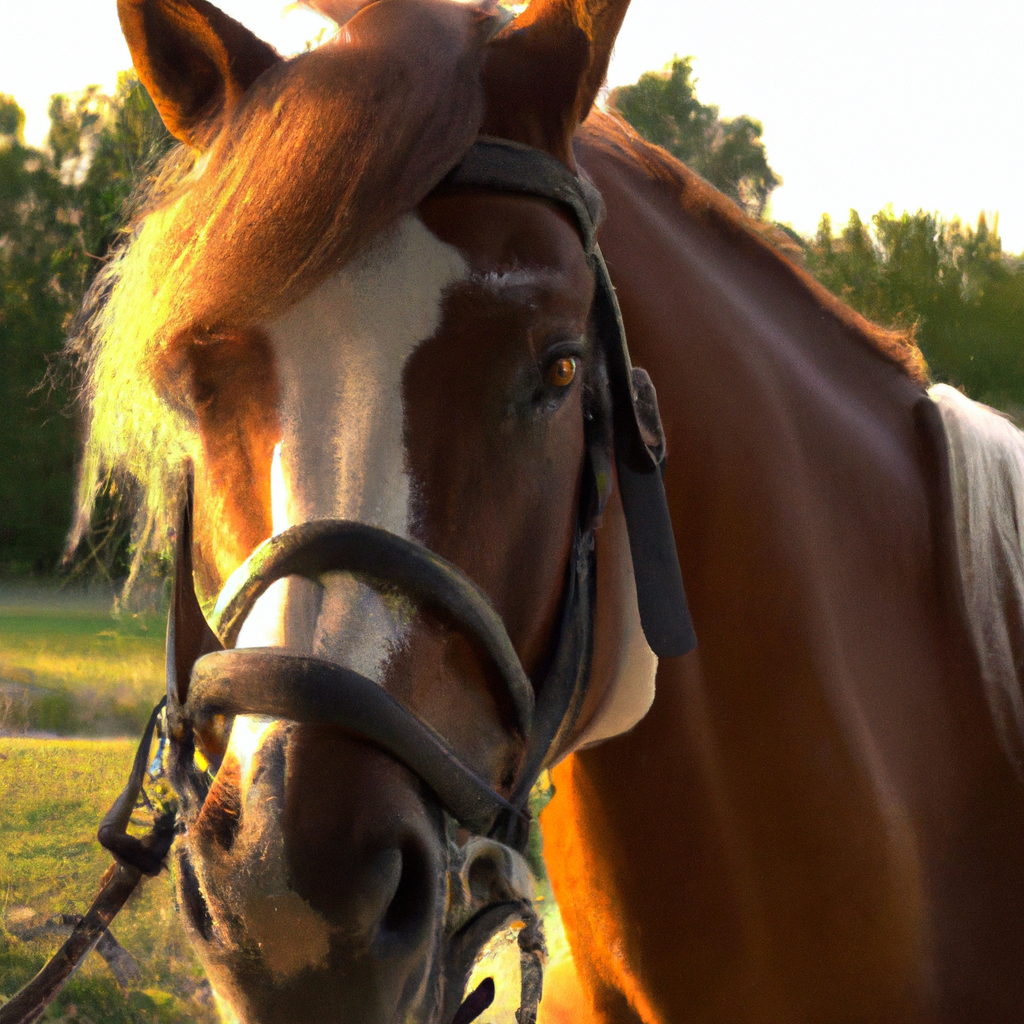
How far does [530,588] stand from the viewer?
131cm

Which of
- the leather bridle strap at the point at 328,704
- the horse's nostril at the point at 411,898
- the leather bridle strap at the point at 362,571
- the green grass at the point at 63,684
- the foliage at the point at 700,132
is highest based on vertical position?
the foliage at the point at 700,132

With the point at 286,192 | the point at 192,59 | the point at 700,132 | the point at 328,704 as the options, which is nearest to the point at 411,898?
the point at 328,704

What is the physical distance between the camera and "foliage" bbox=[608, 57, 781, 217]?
2760 mm

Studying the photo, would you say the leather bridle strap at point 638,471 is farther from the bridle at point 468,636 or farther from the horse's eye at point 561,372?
the horse's eye at point 561,372

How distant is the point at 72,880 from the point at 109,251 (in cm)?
430

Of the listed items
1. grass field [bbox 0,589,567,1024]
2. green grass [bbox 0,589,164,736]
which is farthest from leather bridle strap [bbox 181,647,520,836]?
green grass [bbox 0,589,164,736]

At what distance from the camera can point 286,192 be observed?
123 cm

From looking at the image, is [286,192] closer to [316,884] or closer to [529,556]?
[529,556]

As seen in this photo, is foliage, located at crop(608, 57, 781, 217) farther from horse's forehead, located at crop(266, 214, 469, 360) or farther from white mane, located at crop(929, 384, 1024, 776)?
horse's forehead, located at crop(266, 214, 469, 360)

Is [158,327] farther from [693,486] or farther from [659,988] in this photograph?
[659,988]

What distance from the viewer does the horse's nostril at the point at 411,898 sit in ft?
3.37

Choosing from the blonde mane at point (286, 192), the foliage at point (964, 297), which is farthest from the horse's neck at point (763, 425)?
the foliage at point (964, 297)

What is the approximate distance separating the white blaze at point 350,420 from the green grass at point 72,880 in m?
3.05

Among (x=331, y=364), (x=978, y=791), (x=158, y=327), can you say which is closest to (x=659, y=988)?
(x=978, y=791)
